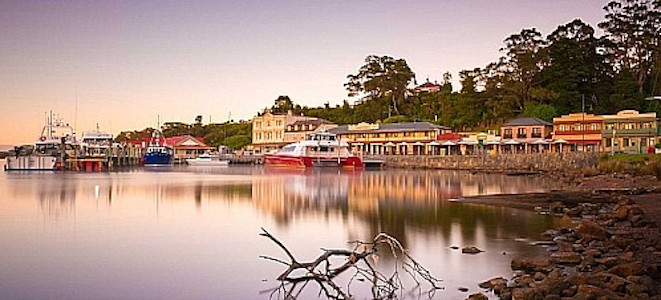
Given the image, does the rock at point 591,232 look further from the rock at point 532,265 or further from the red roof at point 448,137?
the red roof at point 448,137

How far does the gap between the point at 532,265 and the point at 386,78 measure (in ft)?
225

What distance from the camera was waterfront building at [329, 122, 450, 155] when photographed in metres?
63.8

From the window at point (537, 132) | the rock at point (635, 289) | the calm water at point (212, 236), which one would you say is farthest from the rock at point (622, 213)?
the window at point (537, 132)

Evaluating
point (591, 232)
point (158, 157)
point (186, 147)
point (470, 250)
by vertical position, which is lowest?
point (470, 250)

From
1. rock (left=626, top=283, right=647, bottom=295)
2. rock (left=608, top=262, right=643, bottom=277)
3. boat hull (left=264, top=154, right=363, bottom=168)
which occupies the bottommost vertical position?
rock (left=626, top=283, right=647, bottom=295)

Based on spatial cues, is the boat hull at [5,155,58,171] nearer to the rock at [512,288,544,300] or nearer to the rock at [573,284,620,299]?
the rock at [512,288,544,300]

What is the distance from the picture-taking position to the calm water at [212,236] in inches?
457

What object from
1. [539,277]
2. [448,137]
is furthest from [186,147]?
[539,277]

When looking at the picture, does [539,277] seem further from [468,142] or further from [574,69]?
[574,69]

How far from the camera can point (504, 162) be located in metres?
51.8

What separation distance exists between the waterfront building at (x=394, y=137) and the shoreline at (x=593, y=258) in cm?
4057

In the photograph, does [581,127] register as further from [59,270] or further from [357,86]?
[59,270]

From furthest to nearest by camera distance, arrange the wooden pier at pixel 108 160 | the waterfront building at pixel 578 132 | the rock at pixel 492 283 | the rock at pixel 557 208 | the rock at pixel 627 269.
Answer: the wooden pier at pixel 108 160, the waterfront building at pixel 578 132, the rock at pixel 557 208, the rock at pixel 492 283, the rock at pixel 627 269

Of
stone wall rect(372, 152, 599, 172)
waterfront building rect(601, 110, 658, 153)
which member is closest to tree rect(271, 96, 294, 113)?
stone wall rect(372, 152, 599, 172)
